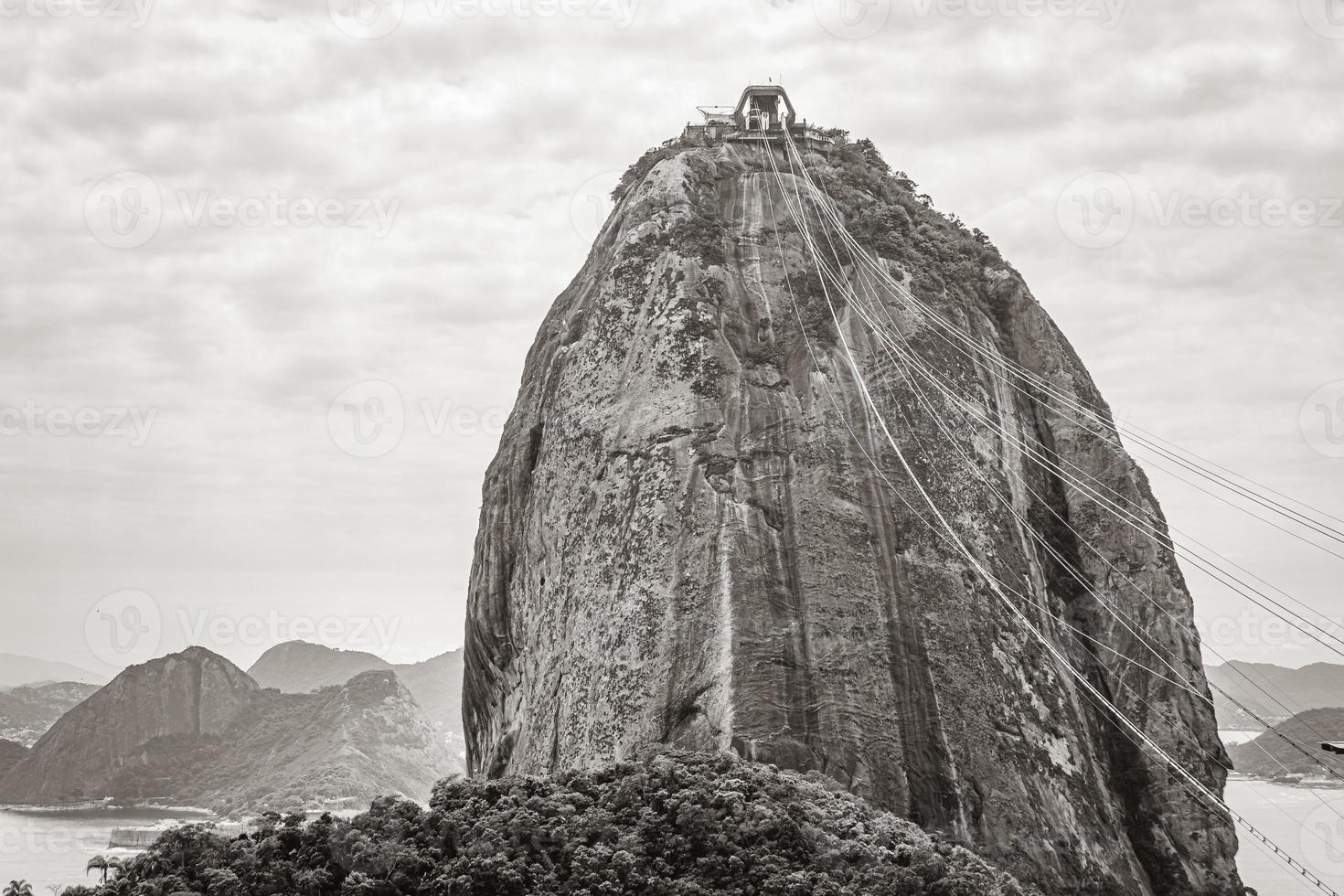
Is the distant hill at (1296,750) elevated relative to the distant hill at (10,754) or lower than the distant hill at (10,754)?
lower

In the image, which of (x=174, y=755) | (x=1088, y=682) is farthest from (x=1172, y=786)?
(x=174, y=755)

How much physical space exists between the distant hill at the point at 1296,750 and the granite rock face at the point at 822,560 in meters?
84.8

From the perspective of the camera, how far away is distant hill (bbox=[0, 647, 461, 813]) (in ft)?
437

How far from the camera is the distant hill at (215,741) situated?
133 metres

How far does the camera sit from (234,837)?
28.8 m

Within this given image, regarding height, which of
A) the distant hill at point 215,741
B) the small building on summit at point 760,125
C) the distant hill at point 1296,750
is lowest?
the distant hill at point 1296,750

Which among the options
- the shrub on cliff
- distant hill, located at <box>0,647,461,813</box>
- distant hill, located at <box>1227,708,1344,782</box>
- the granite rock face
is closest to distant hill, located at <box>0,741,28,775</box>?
distant hill, located at <box>0,647,461,813</box>

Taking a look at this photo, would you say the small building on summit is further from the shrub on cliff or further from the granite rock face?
the shrub on cliff

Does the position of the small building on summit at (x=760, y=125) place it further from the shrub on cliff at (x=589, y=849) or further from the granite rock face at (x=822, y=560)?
the shrub on cliff at (x=589, y=849)

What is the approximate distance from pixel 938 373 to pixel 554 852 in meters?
22.6

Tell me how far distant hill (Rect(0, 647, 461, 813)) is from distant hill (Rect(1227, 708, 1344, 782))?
3111 inches

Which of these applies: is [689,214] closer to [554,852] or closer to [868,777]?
[868,777]

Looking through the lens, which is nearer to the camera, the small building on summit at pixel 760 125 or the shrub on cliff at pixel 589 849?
the shrub on cliff at pixel 589 849

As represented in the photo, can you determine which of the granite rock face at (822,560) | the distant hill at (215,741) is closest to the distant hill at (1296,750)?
the distant hill at (215,741)
